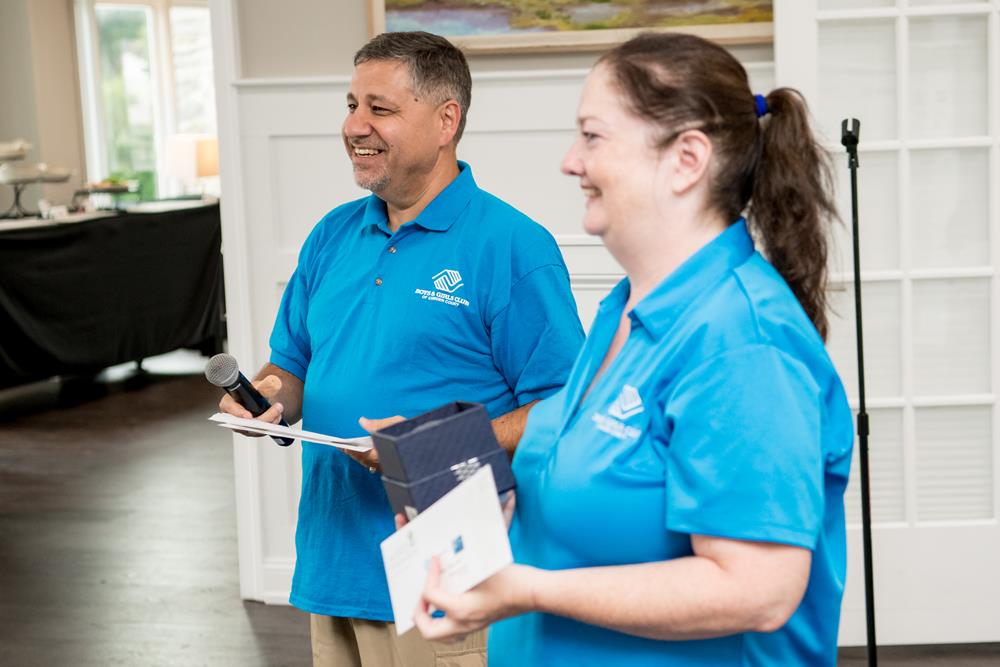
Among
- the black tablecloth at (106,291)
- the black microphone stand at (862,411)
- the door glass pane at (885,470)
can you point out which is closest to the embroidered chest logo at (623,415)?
the black microphone stand at (862,411)

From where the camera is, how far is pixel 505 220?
197cm

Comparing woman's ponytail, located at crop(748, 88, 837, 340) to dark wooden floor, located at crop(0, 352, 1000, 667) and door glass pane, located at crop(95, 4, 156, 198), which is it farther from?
door glass pane, located at crop(95, 4, 156, 198)

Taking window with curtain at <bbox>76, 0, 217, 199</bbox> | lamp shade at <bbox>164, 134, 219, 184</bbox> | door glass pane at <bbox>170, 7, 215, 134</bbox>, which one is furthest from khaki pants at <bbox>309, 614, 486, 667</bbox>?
door glass pane at <bbox>170, 7, 215, 134</bbox>

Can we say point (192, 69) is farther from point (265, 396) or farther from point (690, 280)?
point (690, 280)

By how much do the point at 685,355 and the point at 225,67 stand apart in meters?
2.88

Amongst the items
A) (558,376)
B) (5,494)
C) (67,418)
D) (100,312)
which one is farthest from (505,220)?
(100,312)

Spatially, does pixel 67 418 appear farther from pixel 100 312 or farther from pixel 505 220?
pixel 505 220

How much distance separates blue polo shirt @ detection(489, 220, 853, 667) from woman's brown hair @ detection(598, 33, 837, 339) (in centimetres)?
5

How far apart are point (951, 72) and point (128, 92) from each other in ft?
32.7

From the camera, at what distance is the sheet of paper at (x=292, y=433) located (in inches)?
61.7

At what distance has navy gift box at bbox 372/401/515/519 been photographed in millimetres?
1174

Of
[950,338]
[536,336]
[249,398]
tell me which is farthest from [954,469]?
[249,398]

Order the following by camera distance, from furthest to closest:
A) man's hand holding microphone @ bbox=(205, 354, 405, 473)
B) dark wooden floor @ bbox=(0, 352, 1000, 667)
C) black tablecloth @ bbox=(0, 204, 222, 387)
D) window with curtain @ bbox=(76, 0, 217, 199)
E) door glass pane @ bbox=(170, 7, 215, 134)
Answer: door glass pane @ bbox=(170, 7, 215, 134) < window with curtain @ bbox=(76, 0, 217, 199) < black tablecloth @ bbox=(0, 204, 222, 387) < dark wooden floor @ bbox=(0, 352, 1000, 667) < man's hand holding microphone @ bbox=(205, 354, 405, 473)

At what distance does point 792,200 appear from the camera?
1260mm
